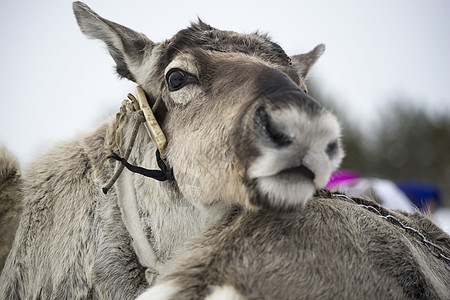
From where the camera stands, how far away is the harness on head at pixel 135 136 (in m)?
3.71

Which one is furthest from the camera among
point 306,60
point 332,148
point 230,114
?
point 306,60

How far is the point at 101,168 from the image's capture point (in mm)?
3977

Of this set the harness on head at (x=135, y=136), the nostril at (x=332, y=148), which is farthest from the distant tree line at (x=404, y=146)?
the nostril at (x=332, y=148)

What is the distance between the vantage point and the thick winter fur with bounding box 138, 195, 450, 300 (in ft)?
8.57

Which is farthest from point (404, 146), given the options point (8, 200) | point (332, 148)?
point (8, 200)

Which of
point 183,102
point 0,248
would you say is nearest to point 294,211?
point 183,102

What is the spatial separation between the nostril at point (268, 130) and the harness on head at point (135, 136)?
3.67ft

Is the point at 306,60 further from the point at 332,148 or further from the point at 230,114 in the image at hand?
the point at 332,148

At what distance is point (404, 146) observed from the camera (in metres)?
47.3

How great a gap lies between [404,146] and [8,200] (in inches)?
1900

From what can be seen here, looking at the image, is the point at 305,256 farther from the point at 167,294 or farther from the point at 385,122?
the point at 385,122

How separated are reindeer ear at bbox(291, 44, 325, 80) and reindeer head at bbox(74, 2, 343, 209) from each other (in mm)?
845

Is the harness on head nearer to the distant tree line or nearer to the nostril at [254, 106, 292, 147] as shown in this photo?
the nostril at [254, 106, 292, 147]

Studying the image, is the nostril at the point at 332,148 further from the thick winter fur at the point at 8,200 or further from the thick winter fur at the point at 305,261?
the thick winter fur at the point at 8,200
